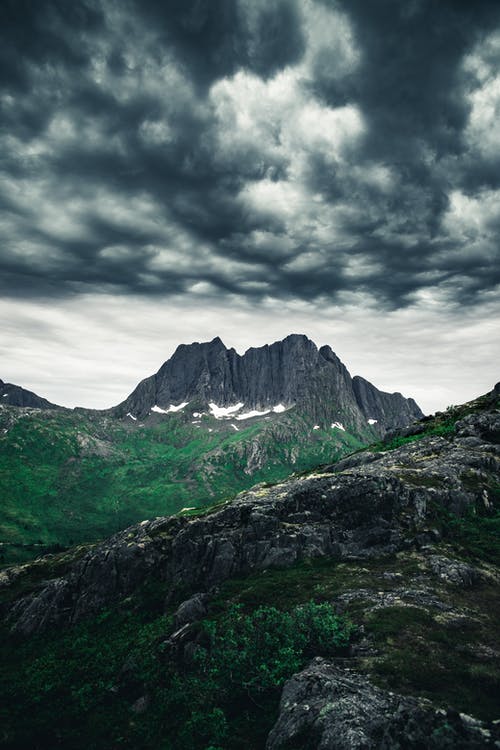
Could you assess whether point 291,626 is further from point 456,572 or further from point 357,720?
point 456,572

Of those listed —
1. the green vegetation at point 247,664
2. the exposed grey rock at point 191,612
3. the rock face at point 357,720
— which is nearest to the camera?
the rock face at point 357,720

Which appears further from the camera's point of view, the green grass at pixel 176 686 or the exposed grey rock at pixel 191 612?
the exposed grey rock at pixel 191 612

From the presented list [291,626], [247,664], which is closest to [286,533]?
[291,626]

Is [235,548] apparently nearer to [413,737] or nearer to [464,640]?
[464,640]

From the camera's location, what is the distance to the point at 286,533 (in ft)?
200

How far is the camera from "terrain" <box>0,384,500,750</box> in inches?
998

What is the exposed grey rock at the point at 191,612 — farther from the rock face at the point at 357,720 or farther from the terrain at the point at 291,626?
the rock face at the point at 357,720

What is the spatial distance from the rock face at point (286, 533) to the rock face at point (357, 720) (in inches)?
1098

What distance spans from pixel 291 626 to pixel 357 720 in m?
12.2

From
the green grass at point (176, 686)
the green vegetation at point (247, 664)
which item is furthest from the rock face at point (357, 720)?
the green grass at point (176, 686)

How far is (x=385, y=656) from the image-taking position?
1164 inches

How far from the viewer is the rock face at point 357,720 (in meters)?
20.0

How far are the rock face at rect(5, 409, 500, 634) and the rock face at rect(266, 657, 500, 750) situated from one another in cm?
2790

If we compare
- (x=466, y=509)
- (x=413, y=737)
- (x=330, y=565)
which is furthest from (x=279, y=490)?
(x=413, y=737)
